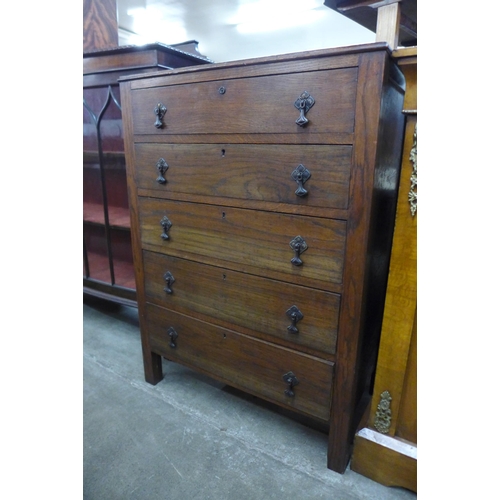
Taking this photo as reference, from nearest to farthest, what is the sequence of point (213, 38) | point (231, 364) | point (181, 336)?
1. point (231, 364)
2. point (181, 336)
3. point (213, 38)

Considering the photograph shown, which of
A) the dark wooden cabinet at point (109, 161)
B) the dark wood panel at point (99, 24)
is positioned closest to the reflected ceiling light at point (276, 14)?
the dark wood panel at point (99, 24)

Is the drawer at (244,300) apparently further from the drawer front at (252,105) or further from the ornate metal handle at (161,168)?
the drawer front at (252,105)

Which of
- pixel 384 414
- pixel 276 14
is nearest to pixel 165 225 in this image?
pixel 384 414

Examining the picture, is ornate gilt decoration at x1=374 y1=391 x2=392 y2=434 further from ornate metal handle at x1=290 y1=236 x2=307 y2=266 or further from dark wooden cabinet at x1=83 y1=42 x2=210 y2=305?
dark wooden cabinet at x1=83 y1=42 x2=210 y2=305

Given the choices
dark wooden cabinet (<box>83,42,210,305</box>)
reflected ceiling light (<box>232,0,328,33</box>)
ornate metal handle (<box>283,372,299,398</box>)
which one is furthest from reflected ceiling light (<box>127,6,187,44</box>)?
ornate metal handle (<box>283,372,299,398</box>)

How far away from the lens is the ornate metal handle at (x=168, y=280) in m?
1.25

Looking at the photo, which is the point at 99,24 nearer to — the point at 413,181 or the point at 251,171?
the point at 251,171

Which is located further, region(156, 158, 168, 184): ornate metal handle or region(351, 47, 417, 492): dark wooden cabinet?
region(156, 158, 168, 184): ornate metal handle

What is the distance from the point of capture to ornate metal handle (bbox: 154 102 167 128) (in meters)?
1.11

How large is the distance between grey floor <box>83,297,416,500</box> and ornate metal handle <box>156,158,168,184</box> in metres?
0.84
